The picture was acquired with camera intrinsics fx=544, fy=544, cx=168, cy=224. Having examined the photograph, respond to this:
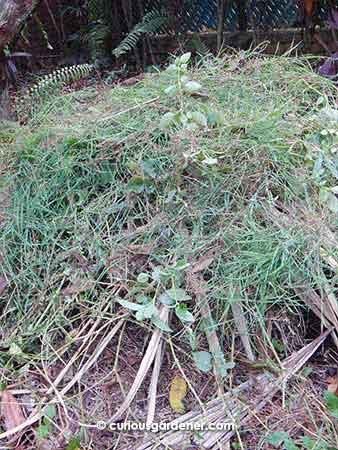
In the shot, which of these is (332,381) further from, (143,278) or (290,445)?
(143,278)

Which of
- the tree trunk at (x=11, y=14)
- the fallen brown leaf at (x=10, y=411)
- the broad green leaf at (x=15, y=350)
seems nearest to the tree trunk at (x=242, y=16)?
the tree trunk at (x=11, y=14)

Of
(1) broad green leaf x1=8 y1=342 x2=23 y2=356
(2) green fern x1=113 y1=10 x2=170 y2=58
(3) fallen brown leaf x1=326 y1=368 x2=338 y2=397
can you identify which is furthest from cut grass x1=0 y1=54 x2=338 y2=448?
(2) green fern x1=113 y1=10 x2=170 y2=58

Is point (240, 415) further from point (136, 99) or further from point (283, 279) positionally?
point (136, 99)

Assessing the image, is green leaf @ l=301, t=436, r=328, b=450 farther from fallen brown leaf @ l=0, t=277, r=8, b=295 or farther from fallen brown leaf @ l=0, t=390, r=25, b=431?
fallen brown leaf @ l=0, t=277, r=8, b=295

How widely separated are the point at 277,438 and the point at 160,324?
1.35 feet

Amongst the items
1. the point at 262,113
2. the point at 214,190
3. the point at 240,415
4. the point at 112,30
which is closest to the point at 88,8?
the point at 112,30

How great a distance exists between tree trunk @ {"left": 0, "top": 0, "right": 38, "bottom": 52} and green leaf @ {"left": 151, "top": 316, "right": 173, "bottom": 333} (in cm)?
161

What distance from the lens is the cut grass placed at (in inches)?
60.1

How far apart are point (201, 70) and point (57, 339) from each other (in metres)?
1.41

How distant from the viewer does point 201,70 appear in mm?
2418

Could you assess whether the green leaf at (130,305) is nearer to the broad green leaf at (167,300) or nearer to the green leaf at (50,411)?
the broad green leaf at (167,300)

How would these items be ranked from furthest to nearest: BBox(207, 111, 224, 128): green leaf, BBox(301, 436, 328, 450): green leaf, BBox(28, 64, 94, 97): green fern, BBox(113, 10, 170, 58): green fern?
1. BBox(113, 10, 170, 58): green fern
2. BBox(28, 64, 94, 97): green fern
3. BBox(207, 111, 224, 128): green leaf
4. BBox(301, 436, 328, 450): green leaf

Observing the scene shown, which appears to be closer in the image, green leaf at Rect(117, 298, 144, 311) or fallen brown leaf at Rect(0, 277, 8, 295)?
green leaf at Rect(117, 298, 144, 311)

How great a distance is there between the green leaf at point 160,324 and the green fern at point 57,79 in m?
1.92
